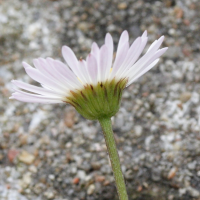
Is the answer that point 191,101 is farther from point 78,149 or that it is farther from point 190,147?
point 78,149

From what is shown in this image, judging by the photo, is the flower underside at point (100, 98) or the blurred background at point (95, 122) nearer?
the flower underside at point (100, 98)

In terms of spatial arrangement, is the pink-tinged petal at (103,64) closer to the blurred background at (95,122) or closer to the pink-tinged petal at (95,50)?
the pink-tinged petal at (95,50)

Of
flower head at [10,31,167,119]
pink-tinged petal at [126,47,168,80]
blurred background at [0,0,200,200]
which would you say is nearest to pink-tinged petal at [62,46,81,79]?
flower head at [10,31,167,119]

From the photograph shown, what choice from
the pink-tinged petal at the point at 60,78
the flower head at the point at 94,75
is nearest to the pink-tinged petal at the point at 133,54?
the flower head at the point at 94,75

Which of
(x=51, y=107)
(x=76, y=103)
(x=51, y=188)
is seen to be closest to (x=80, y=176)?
(x=51, y=188)

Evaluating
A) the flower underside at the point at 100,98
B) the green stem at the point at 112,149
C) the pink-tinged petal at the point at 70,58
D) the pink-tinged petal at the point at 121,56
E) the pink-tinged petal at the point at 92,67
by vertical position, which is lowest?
the green stem at the point at 112,149

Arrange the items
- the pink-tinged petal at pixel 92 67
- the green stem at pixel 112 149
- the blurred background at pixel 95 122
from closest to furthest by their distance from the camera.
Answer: the pink-tinged petal at pixel 92 67, the green stem at pixel 112 149, the blurred background at pixel 95 122
